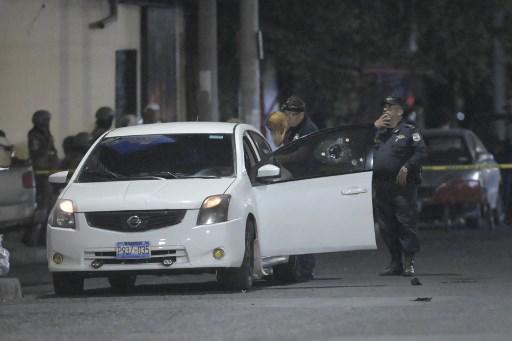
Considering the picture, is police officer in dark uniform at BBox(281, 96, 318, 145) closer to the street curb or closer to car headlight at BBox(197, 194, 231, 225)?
car headlight at BBox(197, 194, 231, 225)

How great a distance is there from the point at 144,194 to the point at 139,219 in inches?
9.4

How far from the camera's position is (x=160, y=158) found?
1588 cm

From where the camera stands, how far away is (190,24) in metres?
31.5

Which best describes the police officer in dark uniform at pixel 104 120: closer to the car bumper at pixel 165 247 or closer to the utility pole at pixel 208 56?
the utility pole at pixel 208 56

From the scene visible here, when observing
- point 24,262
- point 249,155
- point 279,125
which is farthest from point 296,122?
point 24,262

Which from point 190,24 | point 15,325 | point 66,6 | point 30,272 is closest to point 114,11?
point 66,6

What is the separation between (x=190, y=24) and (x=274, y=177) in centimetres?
1612

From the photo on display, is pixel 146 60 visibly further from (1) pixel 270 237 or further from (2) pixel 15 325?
(2) pixel 15 325

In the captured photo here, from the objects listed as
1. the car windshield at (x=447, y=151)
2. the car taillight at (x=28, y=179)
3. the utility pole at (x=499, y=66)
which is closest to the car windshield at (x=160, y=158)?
the car taillight at (x=28, y=179)

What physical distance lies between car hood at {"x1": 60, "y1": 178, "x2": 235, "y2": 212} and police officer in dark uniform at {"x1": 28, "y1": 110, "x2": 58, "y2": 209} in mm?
8645

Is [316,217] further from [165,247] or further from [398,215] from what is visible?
[165,247]

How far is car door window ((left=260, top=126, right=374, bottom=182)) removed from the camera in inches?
647

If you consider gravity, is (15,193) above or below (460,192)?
above

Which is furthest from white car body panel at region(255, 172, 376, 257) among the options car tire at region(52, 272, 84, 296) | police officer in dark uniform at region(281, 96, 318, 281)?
police officer in dark uniform at region(281, 96, 318, 281)
